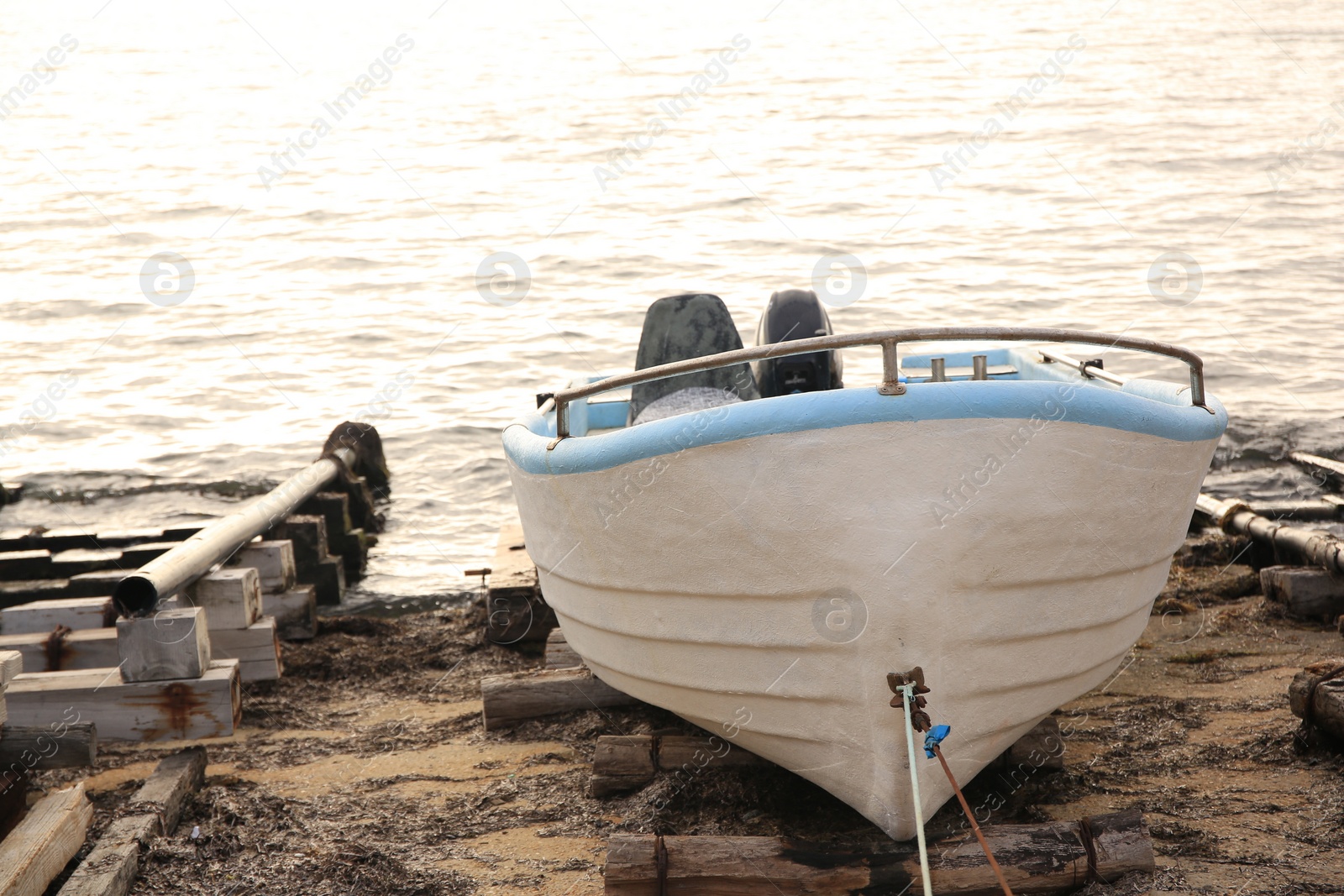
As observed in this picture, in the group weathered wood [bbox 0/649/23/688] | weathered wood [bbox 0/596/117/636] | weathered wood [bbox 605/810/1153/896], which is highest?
weathered wood [bbox 0/649/23/688]

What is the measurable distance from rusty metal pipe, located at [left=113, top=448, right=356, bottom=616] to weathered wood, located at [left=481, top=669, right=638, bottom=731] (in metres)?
1.21

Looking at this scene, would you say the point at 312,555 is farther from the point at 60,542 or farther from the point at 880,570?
the point at 880,570

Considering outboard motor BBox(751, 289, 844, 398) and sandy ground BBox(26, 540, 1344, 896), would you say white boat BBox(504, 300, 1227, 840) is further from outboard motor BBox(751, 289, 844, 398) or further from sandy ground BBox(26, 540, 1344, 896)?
outboard motor BBox(751, 289, 844, 398)

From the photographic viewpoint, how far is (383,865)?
10.0ft

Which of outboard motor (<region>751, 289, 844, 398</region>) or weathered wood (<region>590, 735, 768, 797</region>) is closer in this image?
weathered wood (<region>590, 735, 768, 797</region>)

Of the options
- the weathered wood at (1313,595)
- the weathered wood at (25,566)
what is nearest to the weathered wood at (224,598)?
the weathered wood at (25,566)

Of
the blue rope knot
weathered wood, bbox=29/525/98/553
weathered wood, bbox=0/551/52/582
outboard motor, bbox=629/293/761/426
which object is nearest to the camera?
the blue rope knot

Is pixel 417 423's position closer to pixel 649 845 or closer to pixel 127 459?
pixel 127 459

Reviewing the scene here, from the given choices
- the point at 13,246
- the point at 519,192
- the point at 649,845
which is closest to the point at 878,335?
the point at 649,845

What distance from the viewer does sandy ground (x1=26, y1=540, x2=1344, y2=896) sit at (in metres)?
3.01

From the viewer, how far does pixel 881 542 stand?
8.35ft

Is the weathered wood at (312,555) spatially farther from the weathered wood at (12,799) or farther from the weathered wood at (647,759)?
the weathered wood at (647,759)

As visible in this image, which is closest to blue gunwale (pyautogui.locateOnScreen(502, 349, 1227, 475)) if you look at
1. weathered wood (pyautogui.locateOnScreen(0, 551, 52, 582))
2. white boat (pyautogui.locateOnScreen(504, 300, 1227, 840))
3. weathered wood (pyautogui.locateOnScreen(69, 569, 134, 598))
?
white boat (pyautogui.locateOnScreen(504, 300, 1227, 840))

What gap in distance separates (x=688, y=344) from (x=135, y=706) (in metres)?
2.35
